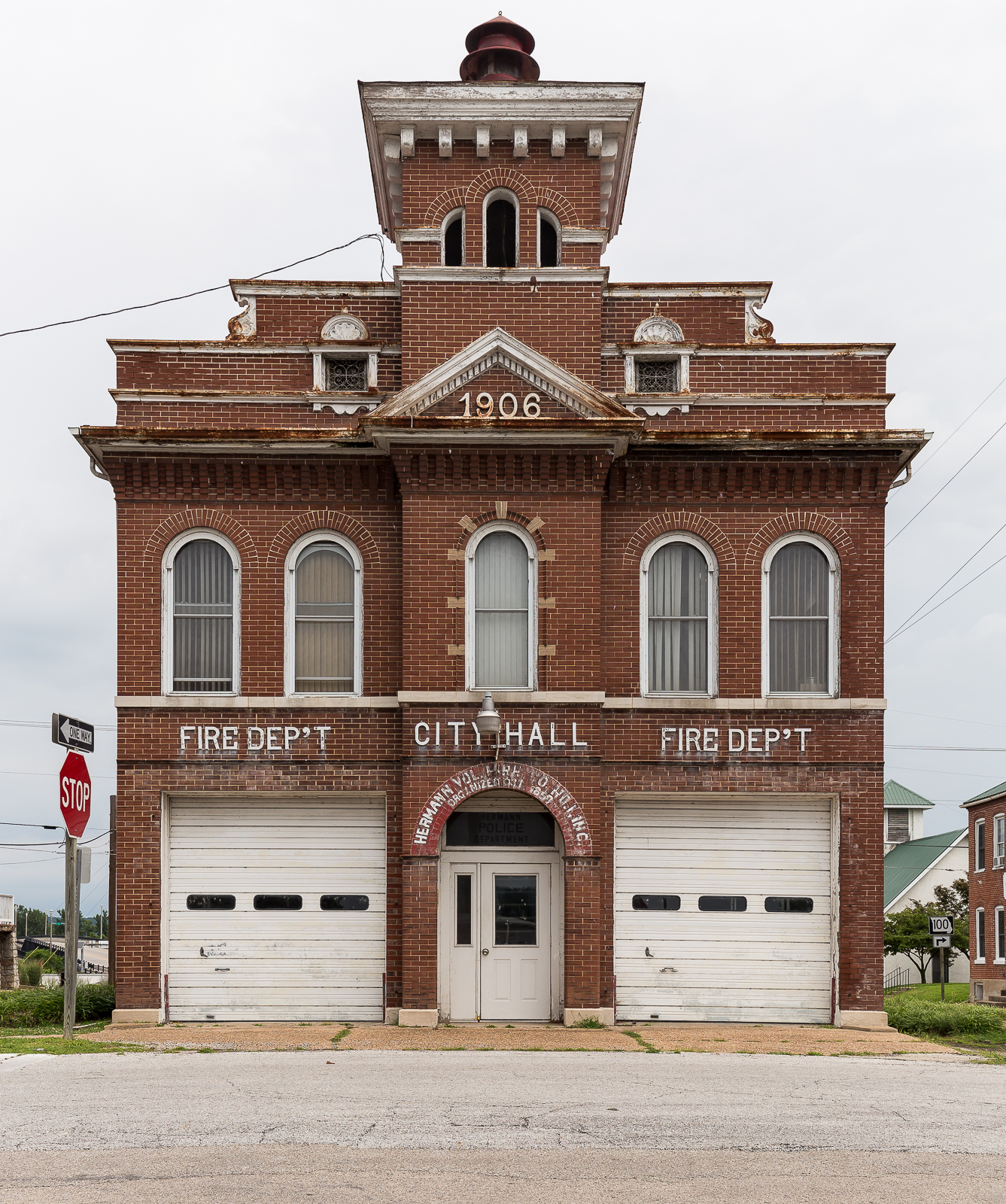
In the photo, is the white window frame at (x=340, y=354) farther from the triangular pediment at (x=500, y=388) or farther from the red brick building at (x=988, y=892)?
the red brick building at (x=988, y=892)

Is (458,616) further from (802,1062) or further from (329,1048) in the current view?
(802,1062)

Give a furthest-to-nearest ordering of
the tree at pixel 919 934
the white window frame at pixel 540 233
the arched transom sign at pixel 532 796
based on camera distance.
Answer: the tree at pixel 919 934, the white window frame at pixel 540 233, the arched transom sign at pixel 532 796

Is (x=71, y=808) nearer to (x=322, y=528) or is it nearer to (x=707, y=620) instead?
(x=322, y=528)

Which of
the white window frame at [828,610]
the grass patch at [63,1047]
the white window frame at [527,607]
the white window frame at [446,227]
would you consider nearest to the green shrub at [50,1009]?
the grass patch at [63,1047]

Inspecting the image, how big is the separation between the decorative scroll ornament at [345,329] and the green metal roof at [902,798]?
184 feet

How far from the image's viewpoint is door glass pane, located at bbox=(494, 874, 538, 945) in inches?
671

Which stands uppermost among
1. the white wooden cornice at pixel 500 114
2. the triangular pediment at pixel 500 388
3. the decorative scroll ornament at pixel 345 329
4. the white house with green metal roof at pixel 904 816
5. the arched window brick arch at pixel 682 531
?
the white wooden cornice at pixel 500 114

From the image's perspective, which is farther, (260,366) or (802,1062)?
(260,366)

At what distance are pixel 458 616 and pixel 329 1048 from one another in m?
5.43

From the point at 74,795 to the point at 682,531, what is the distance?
821cm

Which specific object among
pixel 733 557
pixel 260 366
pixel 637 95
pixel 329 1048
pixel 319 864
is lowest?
pixel 329 1048

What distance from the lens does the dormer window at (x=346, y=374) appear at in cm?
1794

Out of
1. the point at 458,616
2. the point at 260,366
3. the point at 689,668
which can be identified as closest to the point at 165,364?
the point at 260,366

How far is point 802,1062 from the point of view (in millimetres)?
13539
